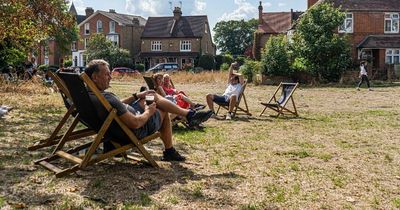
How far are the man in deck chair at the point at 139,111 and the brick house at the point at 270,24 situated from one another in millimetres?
53200

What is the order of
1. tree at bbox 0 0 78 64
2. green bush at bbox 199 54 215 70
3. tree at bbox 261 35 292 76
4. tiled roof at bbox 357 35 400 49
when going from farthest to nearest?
green bush at bbox 199 54 215 70
tiled roof at bbox 357 35 400 49
tree at bbox 261 35 292 76
tree at bbox 0 0 78 64

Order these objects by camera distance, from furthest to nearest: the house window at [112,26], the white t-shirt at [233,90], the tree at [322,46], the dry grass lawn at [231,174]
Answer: the house window at [112,26], the tree at [322,46], the white t-shirt at [233,90], the dry grass lawn at [231,174]

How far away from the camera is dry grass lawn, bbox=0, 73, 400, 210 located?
4.47 metres

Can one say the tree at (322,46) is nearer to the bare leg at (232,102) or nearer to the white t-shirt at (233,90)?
the white t-shirt at (233,90)

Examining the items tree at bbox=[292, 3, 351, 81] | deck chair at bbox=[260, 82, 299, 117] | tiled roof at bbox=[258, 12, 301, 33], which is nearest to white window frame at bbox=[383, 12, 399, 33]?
tree at bbox=[292, 3, 351, 81]

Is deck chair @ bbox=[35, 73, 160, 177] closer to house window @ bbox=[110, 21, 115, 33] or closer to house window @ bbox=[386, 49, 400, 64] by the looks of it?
house window @ bbox=[386, 49, 400, 64]

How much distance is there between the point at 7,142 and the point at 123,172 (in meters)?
2.87

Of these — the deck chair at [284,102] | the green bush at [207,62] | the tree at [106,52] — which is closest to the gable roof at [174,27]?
the green bush at [207,62]

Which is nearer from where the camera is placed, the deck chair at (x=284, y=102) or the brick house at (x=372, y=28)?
the deck chair at (x=284, y=102)

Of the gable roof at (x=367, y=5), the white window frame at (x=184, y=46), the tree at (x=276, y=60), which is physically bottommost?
the tree at (x=276, y=60)

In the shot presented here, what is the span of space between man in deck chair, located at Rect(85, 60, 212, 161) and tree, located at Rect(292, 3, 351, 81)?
2691 centimetres

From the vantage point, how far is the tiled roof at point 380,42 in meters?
40.6

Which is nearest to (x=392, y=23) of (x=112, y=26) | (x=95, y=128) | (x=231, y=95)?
(x=231, y=95)

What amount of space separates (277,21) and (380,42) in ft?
74.9
